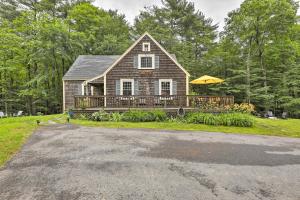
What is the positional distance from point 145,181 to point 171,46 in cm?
2568

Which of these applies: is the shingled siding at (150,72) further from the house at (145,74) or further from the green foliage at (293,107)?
the green foliage at (293,107)

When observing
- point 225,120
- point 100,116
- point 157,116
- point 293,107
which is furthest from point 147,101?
point 293,107

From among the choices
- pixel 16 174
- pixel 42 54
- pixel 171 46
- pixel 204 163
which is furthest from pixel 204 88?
pixel 16 174

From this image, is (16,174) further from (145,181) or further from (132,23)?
(132,23)

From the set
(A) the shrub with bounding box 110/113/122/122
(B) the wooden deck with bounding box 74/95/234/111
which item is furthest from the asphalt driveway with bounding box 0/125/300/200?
(B) the wooden deck with bounding box 74/95/234/111

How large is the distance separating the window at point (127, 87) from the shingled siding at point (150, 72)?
1.03 feet

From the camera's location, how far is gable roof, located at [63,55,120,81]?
1821 centimetres

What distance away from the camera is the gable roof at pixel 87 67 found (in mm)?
18211

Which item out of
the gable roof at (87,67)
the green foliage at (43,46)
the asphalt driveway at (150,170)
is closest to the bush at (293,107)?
the gable roof at (87,67)

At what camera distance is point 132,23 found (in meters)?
33.2

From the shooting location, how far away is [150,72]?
1630 centimetres

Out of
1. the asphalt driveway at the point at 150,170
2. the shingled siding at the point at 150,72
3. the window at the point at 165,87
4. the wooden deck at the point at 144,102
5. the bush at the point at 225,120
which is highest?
the shingled siding at the point at 150,72

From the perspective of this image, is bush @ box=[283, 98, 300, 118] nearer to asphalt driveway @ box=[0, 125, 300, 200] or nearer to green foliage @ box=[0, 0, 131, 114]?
asphalt driveway @ box=[0, 125, 300, 200]

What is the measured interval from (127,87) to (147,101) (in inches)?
124
